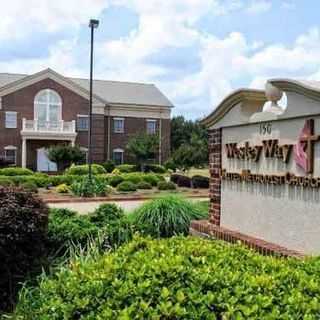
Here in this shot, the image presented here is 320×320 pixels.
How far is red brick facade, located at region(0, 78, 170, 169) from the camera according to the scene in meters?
45.5

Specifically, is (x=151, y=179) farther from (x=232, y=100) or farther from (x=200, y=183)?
(x=232, y=100)

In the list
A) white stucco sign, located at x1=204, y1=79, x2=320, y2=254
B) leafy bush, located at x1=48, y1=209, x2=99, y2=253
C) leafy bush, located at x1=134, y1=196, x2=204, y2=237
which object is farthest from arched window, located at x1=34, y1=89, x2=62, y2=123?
white stucco sign, located at x1=204, y1=79, x2=320, y2=254

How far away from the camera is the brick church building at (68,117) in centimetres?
4566

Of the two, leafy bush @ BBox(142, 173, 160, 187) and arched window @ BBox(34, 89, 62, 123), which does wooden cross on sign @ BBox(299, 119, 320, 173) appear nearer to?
leafy bush @ BBox(142, 173, 160, 187)

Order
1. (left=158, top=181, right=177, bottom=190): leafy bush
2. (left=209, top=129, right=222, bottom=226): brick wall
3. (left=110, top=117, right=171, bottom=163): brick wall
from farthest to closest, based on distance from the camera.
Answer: (left=110, top=117, right=171, bottom=163): brick wall < (left=158, top=181, right=177, bottom=190): leafy bush < (left=209, top=129, right=222, bottom=226): brick wall

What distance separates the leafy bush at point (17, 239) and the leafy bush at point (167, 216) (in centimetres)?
301

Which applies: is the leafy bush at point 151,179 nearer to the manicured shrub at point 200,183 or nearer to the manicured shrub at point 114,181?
the manicured shrub at point 114,181

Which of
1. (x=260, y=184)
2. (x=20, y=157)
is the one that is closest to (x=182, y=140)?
(x=20, y=157)

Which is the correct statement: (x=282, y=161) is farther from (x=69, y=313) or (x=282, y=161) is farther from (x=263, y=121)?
(x=69, y=313)

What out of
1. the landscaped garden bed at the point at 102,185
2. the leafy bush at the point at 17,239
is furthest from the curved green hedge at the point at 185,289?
the landscaped garden bed at the point at 102,185

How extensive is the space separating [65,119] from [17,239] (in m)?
41.5

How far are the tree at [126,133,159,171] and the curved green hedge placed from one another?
4228 cm

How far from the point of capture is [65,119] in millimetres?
47469

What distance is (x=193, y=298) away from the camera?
2842 millimetres
